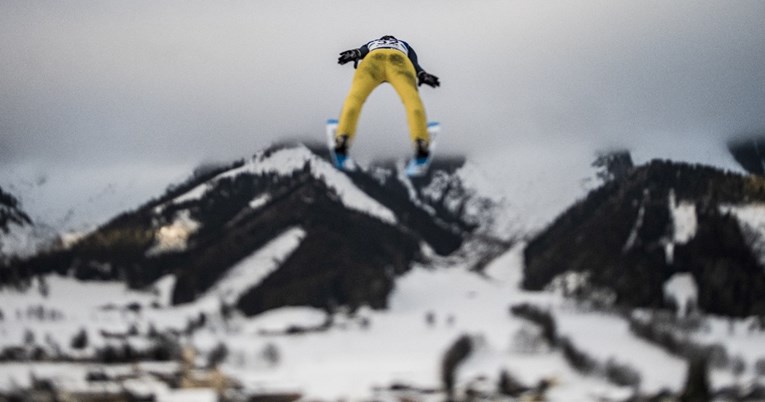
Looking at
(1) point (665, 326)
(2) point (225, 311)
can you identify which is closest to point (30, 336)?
(2) point (225, 311)

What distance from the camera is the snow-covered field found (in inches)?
5069

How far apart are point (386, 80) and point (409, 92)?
75.9 inches

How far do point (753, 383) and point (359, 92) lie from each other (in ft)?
390

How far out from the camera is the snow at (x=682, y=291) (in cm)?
16750

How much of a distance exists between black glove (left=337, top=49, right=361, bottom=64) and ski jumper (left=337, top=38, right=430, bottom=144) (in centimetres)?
10

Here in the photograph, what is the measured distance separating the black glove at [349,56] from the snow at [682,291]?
500 ft

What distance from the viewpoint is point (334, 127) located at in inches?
1006

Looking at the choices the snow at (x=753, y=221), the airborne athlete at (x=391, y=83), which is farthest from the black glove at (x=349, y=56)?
the snow at (x=753, y=221)

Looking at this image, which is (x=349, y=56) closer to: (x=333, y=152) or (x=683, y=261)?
(x=333, y=152)

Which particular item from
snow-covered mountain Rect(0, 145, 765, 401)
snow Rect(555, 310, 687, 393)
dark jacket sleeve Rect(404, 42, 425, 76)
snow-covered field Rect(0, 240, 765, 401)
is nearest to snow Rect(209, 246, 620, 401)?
snow-covered field Rect(0, 240, 765, 401)

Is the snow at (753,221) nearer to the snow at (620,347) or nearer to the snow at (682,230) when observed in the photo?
the snow at (682,230)

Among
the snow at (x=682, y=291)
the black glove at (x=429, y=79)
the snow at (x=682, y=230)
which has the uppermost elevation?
the snow at (x=682, y=230)

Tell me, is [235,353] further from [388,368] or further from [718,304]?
[718,304]

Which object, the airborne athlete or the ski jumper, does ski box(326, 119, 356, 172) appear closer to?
the airborne athlete
